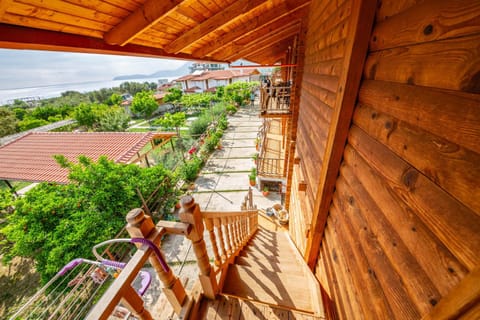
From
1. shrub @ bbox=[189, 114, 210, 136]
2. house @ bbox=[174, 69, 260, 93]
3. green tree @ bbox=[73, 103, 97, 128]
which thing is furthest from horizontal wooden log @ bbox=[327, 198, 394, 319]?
house @ bbox=[174, 69, 260, 93]

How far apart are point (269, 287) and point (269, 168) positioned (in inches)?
202

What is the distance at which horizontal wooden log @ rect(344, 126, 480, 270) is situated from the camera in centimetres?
50

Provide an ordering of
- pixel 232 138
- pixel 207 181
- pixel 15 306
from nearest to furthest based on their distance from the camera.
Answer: pixel 15 306 < pixel 207 181 < pixel 232 138

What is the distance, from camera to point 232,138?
12906 millimetres

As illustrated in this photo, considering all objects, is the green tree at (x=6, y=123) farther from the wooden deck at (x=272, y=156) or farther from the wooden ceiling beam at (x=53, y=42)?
the wooden ceiling beam at (x=53, y=42)

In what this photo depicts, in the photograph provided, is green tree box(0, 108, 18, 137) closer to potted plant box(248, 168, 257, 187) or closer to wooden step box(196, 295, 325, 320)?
potted plant box(248, 168, 257, 187)

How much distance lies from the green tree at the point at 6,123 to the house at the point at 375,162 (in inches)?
1228

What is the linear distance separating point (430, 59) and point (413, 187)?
515 millimetres

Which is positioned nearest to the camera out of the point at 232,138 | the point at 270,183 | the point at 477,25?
the point at 477,25

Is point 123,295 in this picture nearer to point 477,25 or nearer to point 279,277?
point 477,25

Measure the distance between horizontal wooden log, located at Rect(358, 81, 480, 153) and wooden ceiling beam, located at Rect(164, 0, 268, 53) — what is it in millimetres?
2116

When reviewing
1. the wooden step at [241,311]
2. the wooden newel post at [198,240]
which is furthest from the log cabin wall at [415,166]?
the wooden newel post at [198,240]

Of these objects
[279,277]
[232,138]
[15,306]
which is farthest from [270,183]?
[15,306]

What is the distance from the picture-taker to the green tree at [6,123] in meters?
19.7
